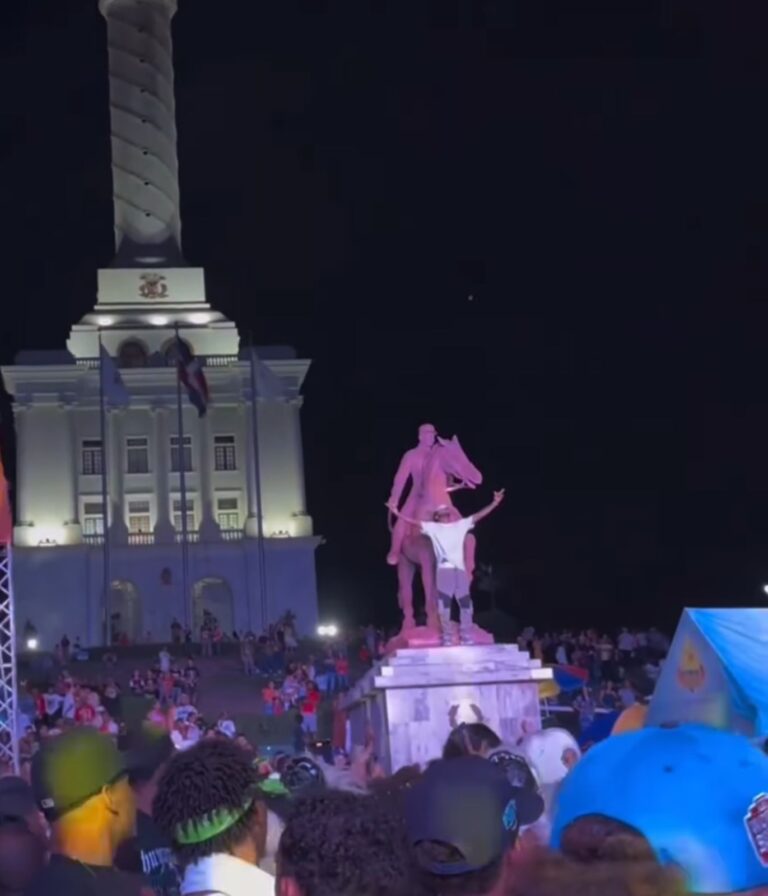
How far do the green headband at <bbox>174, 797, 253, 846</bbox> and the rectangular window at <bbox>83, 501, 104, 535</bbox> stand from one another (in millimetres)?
50098

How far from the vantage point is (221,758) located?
3.95 metres

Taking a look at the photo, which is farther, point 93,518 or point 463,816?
point 93,518

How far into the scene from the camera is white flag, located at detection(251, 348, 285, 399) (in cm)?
5227

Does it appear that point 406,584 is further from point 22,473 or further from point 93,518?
point 22,473

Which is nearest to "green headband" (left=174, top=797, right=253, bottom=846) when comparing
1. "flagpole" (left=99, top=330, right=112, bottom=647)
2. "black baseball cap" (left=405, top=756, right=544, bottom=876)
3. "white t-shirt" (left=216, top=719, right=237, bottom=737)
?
"black baseball cap" (left=405, top=756, right=544, bottom=876)

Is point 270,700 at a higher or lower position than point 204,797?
lower

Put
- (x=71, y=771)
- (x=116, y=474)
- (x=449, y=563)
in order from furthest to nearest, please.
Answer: (x=116, y=474) → (x=449, y=563) → (x=71, y=771)

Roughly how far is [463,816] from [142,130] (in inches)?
2220

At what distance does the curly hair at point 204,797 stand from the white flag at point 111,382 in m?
47.1

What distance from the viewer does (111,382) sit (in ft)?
165

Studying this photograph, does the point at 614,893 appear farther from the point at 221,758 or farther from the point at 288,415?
the point at 288,415

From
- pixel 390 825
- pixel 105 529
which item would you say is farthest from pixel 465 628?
pixel 105 529

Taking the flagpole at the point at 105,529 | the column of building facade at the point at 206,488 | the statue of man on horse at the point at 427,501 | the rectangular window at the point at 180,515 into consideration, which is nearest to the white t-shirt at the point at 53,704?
the statue of man on horse at the point at 427,501

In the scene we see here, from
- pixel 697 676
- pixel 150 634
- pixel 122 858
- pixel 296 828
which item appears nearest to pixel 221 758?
pixel 296 828
